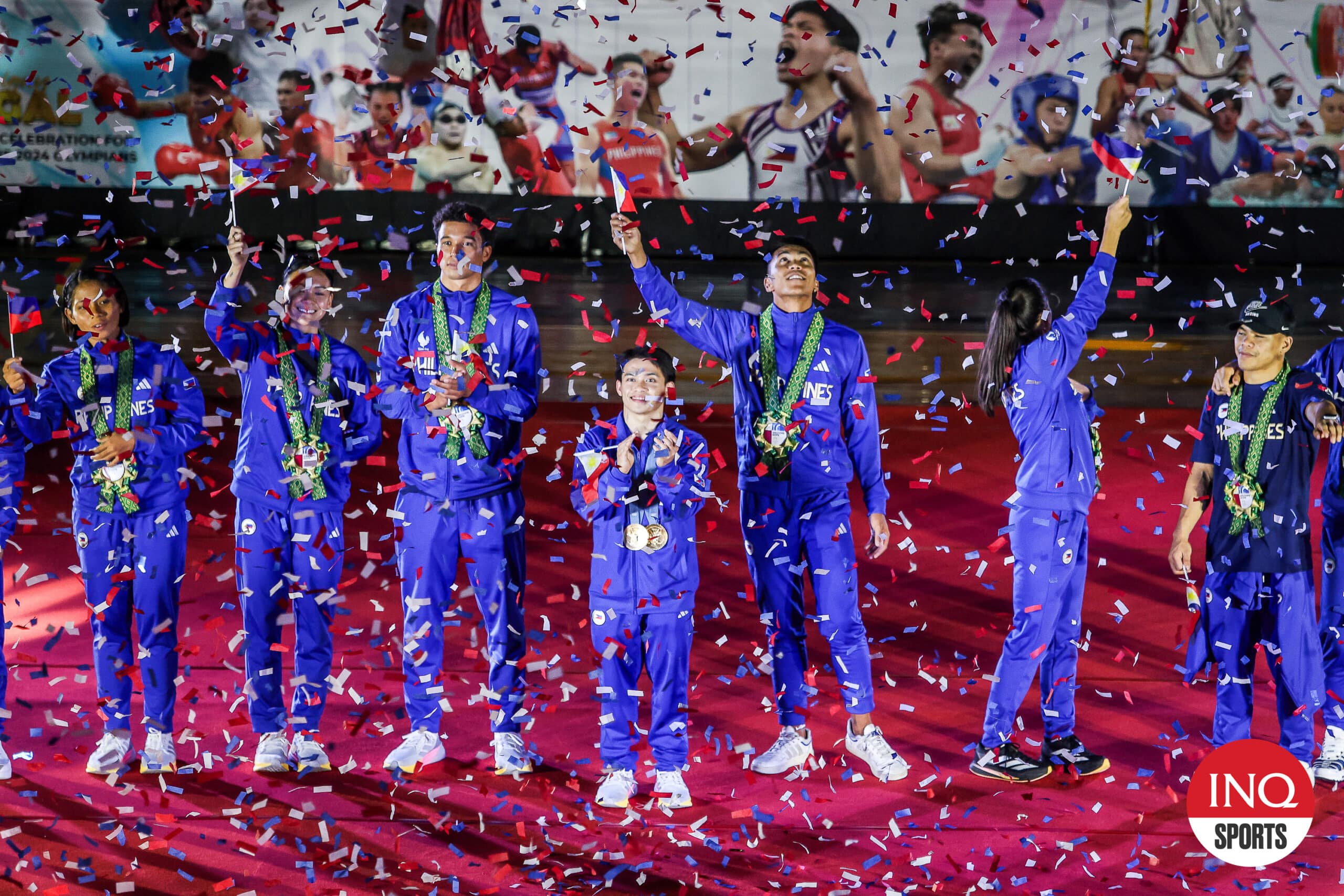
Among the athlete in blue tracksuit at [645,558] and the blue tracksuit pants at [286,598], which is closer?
the athlete in blue tracksuit at [645,558]

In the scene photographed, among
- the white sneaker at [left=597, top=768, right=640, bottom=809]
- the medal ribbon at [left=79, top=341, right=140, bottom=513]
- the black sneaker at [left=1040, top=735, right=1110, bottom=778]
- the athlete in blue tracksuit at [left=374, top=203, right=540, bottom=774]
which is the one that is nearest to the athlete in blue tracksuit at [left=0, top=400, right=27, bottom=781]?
the medal ribbon at [left=79, top=341, right=140, bottom=513]

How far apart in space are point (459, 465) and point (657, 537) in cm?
89

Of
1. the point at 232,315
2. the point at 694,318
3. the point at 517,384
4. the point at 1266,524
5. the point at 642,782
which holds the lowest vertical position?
the point at 642,782

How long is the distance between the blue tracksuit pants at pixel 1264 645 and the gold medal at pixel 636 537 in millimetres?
2338

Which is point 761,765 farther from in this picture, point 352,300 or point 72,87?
point 72,87

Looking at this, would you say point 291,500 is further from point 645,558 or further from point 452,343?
point 645,558

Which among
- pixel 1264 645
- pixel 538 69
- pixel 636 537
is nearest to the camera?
pixel 636 537

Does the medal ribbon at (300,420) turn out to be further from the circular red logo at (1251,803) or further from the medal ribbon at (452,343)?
the circular red logo at (1251,803)

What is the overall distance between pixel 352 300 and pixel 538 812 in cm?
1200

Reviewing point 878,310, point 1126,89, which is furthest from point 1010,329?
point 1126,89

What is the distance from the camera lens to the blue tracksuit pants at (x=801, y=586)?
213 inches

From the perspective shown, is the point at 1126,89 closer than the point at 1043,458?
No

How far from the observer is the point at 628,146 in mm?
19672

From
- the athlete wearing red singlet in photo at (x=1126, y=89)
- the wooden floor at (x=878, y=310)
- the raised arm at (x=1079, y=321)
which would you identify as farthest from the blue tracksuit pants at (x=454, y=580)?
the athlete wearing red singlet in photo at (x=1126, y=89)
